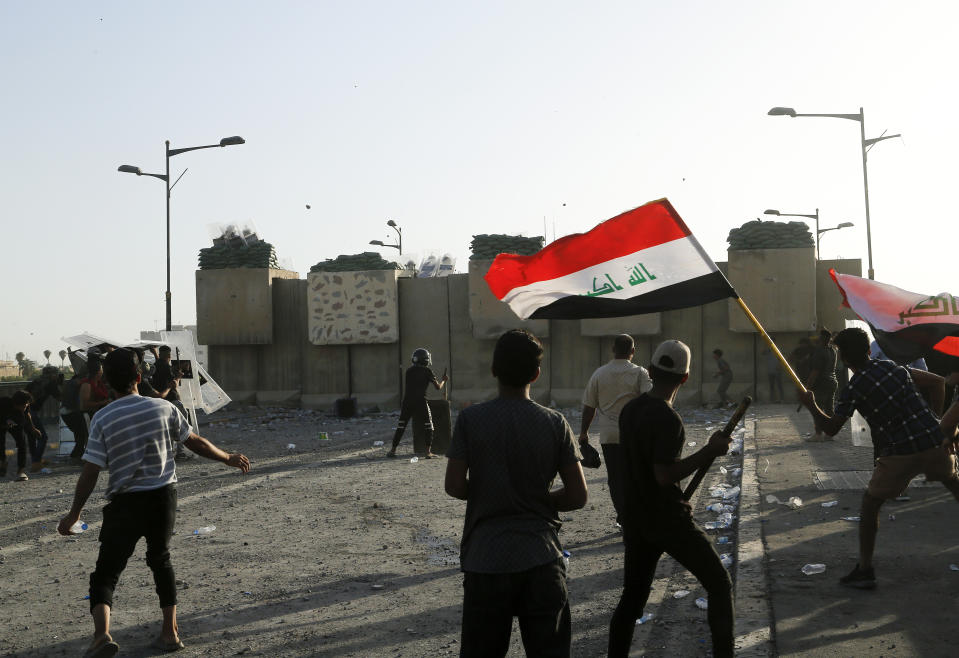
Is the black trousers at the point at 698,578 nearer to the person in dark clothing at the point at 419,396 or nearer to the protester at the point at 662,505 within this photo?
the protester at the point at 662,505

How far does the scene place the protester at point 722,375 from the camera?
22.4 meters

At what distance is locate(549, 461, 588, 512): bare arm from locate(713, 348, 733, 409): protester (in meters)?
19.3

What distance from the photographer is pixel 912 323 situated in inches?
309

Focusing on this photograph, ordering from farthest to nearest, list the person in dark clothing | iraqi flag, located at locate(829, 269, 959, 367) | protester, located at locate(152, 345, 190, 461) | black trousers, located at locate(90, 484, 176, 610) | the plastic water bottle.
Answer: the person in dark clothing, protester, located at locate(152, 345, 190, 461), iraqi flag, located at locate(829, 269, 959, 367), the plastic water bottle, black trousers, located at locate(90, 484, 176, 610)

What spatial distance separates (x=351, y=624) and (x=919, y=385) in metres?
4.52

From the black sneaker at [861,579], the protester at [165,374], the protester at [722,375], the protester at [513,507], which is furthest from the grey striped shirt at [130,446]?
the protester at [722,375]

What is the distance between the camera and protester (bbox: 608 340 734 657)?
167 inches

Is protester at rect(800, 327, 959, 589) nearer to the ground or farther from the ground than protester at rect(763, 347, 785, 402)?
farther from the ground

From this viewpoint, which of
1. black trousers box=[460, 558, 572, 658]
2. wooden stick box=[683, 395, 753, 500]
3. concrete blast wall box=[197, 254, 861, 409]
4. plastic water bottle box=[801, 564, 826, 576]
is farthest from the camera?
concrete blast wall box=[197, 254, 861, 409]

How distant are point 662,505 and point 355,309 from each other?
21131 millimetres

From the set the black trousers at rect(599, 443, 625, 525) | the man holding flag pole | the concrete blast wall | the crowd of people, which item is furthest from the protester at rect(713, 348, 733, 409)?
the man holding flag pole

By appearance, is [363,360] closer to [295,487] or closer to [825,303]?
[825,303]

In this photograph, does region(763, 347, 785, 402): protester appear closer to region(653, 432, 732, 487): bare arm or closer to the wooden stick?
the wooden stick

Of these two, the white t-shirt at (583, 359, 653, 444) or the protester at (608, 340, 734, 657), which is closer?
the protester at (608, 340, 734, 657)
